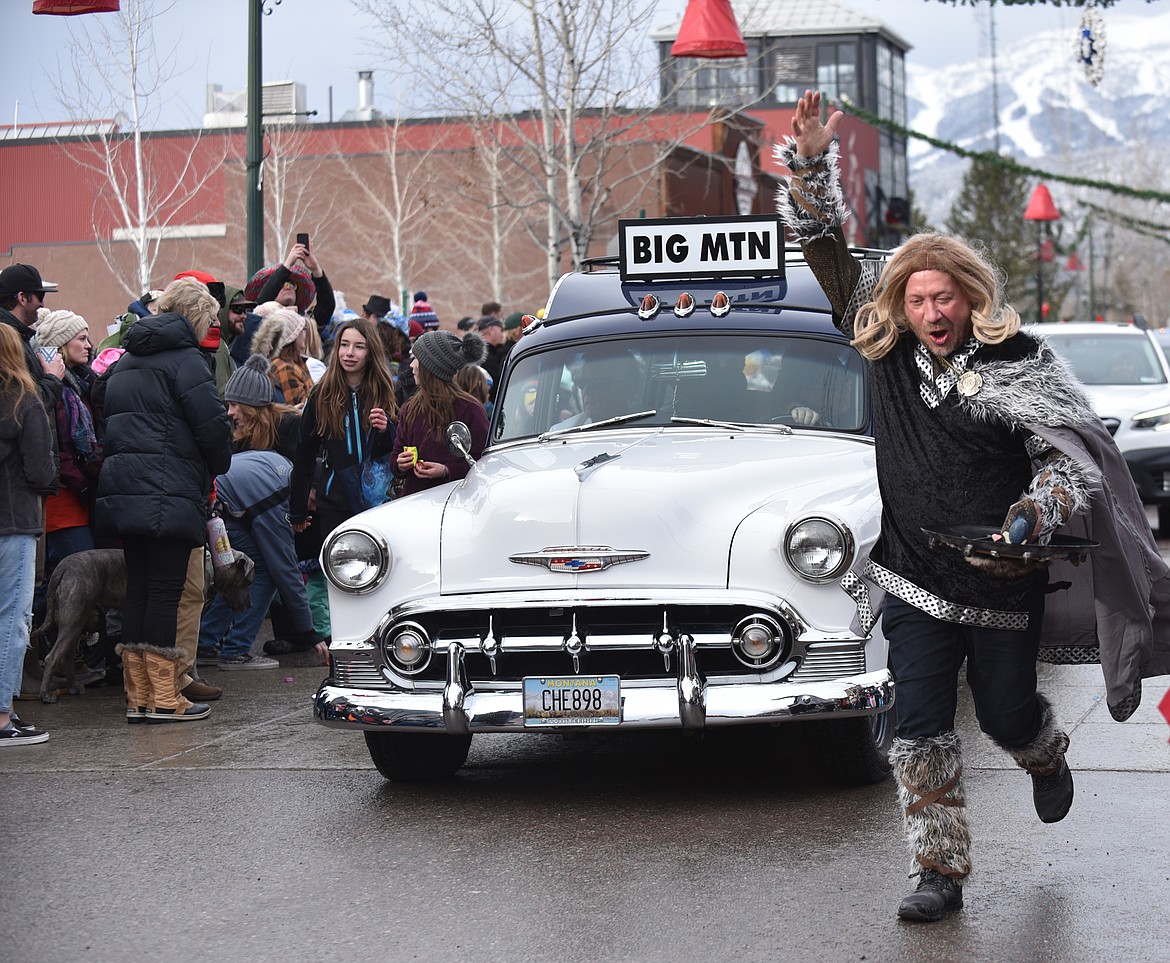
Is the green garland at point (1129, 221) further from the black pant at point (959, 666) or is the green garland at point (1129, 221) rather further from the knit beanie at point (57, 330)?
the black pant at point (959, 666)

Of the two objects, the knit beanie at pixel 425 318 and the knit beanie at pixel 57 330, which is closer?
the knit beanie at pixel 57 330

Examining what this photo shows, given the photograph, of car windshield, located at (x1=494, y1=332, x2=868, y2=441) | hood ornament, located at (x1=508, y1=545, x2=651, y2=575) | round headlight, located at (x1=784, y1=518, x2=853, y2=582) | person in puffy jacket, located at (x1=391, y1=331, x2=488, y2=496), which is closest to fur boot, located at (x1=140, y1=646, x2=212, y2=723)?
person in puffy jacket, located at (x1=391, y1=331, x2=488, y2=496)

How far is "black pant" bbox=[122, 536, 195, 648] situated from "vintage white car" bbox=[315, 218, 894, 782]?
6.08 feet

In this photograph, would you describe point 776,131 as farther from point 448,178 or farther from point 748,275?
point 748,275

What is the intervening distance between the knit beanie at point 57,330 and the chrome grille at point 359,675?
386cm

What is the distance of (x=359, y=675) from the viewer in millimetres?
6555

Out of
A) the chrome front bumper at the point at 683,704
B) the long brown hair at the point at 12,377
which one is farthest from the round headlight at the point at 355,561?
the long brown hair at the point at 12,377

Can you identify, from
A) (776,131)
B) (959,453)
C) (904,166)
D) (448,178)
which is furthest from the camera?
(904,166)

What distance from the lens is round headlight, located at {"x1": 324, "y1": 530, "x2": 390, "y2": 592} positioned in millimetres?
6578

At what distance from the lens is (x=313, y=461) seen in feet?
31.6

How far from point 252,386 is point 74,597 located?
76.8 inches

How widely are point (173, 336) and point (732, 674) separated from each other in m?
3.63

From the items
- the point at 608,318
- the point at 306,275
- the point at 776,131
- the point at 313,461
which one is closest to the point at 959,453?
the point at 608,318

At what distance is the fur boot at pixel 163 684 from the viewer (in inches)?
333
